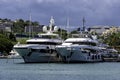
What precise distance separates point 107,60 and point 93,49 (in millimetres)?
28503

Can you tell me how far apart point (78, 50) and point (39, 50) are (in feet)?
33.6

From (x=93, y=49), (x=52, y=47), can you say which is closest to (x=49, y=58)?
(x=52, y=47)

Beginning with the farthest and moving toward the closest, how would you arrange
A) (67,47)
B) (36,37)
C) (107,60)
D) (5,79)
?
(107,60), (36,37), (67,47), (5,79)

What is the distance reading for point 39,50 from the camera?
154875mm


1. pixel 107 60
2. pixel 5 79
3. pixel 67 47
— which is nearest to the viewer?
pixel 5 79

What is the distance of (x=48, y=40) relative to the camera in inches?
6280

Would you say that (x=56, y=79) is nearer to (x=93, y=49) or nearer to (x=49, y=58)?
(x=49, y=58)

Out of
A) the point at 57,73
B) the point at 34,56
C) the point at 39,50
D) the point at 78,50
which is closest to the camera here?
the point at 57,73

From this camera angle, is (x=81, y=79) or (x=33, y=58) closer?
(x=81, y=79)

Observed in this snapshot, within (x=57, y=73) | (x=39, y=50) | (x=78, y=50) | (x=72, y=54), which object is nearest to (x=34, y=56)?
(x=39, y=50)

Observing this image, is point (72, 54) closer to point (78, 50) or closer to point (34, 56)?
point (78, 50)

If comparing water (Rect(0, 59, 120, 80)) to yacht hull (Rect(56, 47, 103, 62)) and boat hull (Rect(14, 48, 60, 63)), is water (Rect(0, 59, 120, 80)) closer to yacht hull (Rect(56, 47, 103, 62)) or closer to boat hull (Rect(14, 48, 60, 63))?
yacht hull (Rect(56, 47, 103, 62))

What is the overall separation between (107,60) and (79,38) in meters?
34.8

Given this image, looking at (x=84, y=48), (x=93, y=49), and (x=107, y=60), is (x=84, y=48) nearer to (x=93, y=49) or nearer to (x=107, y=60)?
(x=93, y=49)
